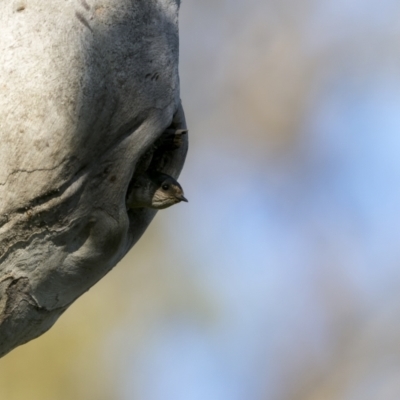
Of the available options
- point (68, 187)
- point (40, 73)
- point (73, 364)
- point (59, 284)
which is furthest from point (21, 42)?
point (73, 364)

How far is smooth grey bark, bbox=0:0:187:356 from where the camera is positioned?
2.27 ft

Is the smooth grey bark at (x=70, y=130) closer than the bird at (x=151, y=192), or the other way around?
the smooth grey bark at (x=70, y=130)

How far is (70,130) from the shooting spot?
696mm

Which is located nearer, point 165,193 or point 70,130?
point 70,130

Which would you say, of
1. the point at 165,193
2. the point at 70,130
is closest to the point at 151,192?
the point at 165,193

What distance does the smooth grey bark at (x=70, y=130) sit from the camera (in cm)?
69

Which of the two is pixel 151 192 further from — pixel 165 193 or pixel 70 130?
pixel 70 130

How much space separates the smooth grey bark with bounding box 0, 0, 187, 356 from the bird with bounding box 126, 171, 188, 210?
0.05 meters

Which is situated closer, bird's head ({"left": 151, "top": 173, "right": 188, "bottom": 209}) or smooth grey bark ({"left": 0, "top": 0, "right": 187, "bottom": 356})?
smooth grey bark ({"left": 0, "top": 0, "right": 187, "bottom": 356})

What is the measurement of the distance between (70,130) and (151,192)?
0.15 meters

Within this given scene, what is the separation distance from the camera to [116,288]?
3715 mm

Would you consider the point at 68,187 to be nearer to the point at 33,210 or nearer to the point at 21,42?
the point at 33,210

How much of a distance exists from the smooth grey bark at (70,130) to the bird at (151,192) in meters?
0.05

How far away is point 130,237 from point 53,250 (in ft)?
0.43
